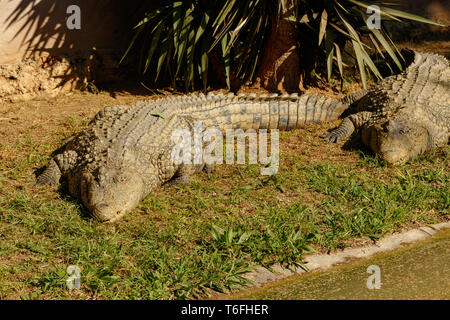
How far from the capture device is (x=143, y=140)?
16.2 ft

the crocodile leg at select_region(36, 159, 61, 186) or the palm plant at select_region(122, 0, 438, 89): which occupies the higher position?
the palm plant at select_region(122, 0, 438, 89)

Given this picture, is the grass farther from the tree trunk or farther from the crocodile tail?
the tree trunk

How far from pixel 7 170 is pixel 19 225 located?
3.37ft

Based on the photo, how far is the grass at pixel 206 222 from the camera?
360 centimetres

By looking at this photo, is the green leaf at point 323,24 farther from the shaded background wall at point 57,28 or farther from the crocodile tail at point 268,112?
the shaded background wall at point 57,28

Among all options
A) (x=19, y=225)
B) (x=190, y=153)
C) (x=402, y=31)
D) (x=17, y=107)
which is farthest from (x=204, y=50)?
(x=402, y=31)

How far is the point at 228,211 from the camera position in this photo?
447 cm

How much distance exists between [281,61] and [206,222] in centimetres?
314

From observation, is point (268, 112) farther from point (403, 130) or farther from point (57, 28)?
point (57, 28)

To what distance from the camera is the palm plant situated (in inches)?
243

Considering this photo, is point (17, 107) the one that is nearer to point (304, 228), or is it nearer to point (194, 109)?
point (194, 109)

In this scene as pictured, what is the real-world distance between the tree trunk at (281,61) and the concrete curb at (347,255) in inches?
122

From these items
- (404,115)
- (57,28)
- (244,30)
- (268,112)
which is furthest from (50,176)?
(404,115)

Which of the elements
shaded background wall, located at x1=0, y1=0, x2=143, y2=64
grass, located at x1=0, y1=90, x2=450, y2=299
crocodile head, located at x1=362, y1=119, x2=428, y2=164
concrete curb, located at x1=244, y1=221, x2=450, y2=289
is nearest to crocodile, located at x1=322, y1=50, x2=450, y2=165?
crocodile head, located at x1=362, y1=119, x2=428, y2=164
